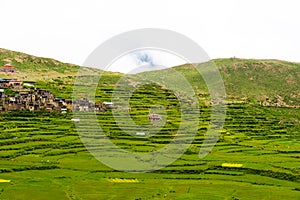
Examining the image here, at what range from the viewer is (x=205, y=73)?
134125mm

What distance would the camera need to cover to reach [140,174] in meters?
41.8

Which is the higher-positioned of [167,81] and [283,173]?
[167,81]

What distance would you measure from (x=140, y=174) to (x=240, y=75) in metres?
96.7

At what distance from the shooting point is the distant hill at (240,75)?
115m

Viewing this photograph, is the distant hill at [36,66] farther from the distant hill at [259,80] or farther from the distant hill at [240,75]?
the distant hill at [259,80]

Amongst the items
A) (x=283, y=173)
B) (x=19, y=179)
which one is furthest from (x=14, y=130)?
(x=283, y=173)

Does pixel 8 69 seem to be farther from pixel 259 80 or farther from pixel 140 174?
pixel 140 174

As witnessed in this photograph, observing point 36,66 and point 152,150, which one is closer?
point 152,150

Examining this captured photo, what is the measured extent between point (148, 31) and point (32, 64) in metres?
103

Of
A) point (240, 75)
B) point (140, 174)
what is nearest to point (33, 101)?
point (140, 174)

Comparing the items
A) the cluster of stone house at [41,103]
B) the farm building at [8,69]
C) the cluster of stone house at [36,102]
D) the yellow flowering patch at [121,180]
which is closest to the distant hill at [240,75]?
the farm building at [8,69]

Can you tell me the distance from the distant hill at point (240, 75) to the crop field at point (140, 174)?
132 feet

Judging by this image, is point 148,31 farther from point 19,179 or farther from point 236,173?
point 236,173

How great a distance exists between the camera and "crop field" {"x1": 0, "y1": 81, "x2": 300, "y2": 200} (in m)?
36.0
